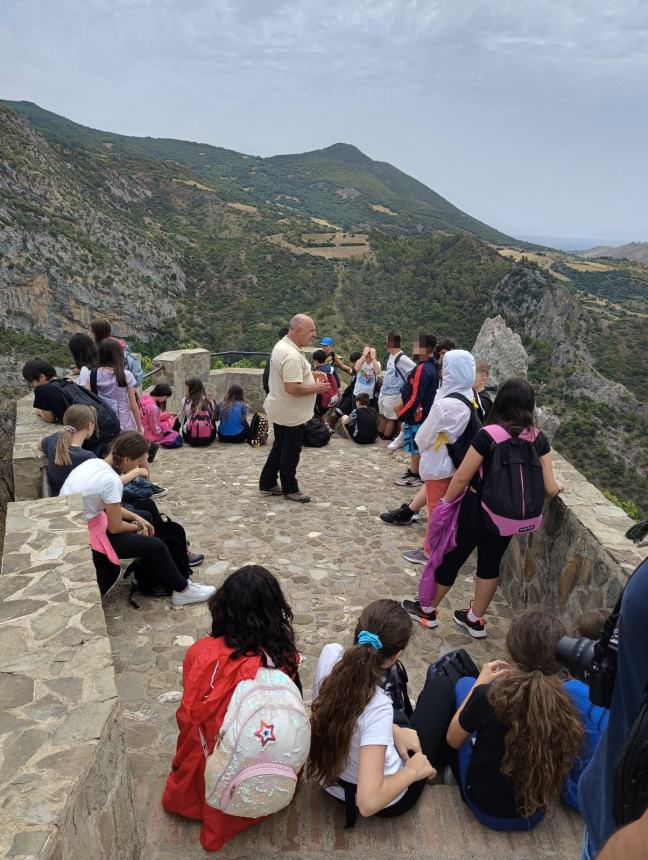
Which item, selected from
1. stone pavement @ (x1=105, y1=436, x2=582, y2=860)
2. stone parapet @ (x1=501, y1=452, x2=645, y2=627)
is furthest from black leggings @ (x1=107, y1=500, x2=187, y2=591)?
stone parapet @ (x1=501, y1=452, x2=645, y2=627)

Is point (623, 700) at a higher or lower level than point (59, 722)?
higher

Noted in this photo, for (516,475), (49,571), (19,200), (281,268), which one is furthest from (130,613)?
(281,268)

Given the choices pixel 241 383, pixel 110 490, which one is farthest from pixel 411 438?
pixel 241 383

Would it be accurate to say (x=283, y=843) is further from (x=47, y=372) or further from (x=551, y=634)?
(x=47, y=372)

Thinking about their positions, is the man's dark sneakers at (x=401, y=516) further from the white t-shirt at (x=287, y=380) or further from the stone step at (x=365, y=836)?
the stone step at (x=365, y=836)

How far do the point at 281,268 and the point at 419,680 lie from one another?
1816 inches

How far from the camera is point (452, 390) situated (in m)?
3.68

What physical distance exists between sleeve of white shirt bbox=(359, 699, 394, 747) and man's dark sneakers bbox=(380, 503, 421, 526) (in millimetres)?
3070

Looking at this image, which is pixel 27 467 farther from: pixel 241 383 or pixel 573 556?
pixel 241 383

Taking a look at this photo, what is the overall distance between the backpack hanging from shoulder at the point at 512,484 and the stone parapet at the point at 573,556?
0.34 meters

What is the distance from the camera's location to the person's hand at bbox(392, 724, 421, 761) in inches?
79.0

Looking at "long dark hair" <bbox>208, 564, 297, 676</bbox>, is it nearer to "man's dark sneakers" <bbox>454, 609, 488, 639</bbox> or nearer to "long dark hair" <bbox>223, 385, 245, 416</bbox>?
"man's dark sneakers" <bbox>454, 609, 488, 639</bbox>

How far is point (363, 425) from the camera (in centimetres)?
762

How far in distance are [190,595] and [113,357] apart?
2613 mm
